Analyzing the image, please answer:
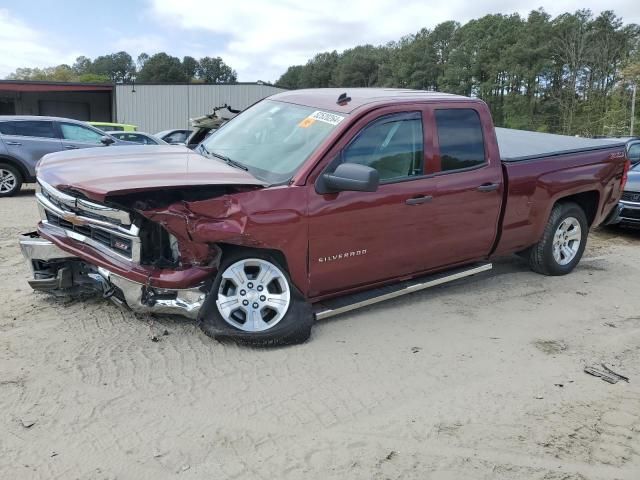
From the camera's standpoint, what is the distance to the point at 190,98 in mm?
36656

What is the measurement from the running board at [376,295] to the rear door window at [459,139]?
3.13 ft

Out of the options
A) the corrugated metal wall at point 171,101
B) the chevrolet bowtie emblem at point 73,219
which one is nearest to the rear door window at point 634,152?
the chevrolet bowtie emblem at point 73,219

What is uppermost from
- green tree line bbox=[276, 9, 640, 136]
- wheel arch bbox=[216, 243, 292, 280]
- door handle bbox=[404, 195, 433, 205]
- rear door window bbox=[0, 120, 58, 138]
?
green tree line bbox=[276, 9, 640, 136]

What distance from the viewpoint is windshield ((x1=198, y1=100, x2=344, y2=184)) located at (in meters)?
4.21

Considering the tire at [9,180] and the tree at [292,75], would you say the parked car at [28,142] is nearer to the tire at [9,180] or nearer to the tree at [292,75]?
the tire at [9,180]

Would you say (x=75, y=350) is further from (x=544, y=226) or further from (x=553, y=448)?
(x=544, y=226)

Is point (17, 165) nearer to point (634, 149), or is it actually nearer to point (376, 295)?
point (376, 295)

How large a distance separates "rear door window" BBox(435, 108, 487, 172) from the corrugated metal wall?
31.9m

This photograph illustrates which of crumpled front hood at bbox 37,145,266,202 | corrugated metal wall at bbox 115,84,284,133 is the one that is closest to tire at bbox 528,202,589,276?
crumpled front hood at bbox 37,145,266,202

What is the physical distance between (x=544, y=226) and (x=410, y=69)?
72.1m

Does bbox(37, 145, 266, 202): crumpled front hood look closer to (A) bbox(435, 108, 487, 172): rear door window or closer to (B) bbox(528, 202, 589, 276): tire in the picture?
(A) bbox(435, 108, 487, 172): rear door window

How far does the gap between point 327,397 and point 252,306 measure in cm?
92

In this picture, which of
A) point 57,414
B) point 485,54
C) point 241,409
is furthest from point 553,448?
point 485,54

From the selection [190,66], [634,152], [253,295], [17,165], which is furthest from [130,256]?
[190,66]
